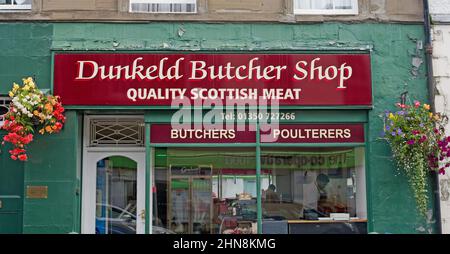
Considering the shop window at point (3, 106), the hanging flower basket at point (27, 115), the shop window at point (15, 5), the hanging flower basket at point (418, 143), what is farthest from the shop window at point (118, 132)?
the hanging flower basket at point (418, 143)

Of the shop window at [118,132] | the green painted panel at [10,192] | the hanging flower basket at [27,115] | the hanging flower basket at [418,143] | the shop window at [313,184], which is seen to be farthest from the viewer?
the shop window at [118,132]

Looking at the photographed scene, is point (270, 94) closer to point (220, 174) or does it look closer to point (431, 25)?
point (220, 174)

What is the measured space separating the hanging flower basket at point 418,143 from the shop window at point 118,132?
3.71 meters

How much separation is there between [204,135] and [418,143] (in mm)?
3052

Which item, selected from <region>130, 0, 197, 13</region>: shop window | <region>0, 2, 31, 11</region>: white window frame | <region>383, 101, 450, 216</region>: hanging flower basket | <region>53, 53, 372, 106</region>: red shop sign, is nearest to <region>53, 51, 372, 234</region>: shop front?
<region>53, 53, 372, 106</region>: red shop sign

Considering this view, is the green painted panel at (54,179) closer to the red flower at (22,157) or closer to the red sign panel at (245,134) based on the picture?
the red flower at (22,157)

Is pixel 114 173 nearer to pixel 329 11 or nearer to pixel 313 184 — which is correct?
pixel 313 184

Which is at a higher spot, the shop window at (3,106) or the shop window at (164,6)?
the shop window at (164,6)

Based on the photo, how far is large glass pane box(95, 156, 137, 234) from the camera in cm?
946

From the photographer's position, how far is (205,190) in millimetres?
9430

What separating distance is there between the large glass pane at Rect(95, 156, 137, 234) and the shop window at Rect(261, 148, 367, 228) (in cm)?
203

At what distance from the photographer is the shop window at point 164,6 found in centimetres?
940

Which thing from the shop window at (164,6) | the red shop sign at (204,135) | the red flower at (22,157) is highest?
the shop window at (164,6)

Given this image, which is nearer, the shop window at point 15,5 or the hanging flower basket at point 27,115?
the hanging flower basket at point 27,115
